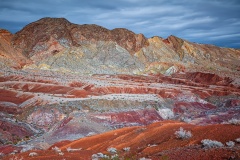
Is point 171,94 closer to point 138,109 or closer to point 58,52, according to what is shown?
point 138,109

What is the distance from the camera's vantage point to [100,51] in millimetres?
129625

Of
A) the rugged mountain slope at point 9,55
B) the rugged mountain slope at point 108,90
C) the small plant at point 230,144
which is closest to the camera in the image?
the small plant at point 230,144

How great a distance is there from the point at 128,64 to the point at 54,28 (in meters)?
40.7

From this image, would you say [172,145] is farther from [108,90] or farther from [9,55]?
[9,55]

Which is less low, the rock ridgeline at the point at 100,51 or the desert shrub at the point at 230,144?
the rock ridgeline at the point at 100,51

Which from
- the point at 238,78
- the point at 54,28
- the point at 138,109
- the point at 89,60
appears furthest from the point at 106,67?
the point at 138,109

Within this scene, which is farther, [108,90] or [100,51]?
[100,51]

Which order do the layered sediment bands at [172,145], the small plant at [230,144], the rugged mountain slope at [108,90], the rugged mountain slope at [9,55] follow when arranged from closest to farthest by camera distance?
1. the layered sediment bands at [172,145]
2. the small plant at [230,144]
3. the rugged mountain slope at [108,90]
4. the rugged mountain slope at [9,55]

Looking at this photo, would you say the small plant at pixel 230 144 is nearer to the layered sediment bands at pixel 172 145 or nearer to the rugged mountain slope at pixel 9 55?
the layered sediment bands at pixel 172 145

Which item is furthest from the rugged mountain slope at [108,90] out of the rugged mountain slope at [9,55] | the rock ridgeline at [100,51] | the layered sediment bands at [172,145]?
the rugged mountain slope at [9,55]

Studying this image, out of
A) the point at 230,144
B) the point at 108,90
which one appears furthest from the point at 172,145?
the point at 108,90

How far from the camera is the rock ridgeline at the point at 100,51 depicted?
4700 inches

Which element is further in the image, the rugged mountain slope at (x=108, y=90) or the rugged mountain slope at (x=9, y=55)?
the rugged mountain slope at (x=9, y=55)

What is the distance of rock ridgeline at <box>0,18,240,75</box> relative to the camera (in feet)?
392
